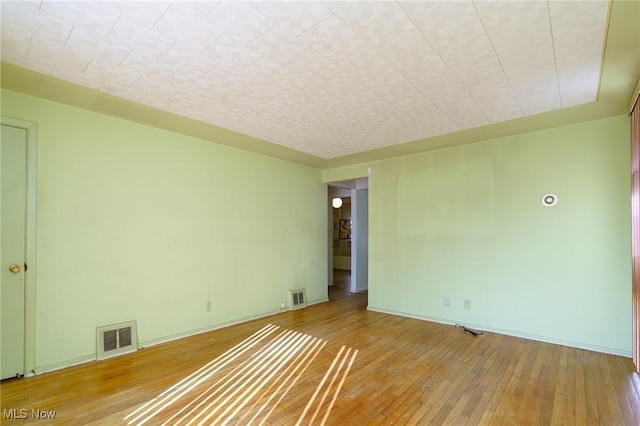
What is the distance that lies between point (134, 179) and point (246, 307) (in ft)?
8.06

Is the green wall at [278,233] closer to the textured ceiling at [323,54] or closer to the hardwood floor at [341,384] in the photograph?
the hardwood floor at [341,384]

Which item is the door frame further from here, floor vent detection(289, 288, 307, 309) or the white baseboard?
floor vent detection(289, 288, 307, 309)

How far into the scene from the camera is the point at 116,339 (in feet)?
11.0

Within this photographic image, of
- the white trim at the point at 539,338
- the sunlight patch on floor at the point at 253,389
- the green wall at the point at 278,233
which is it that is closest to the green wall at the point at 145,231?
the green wall at the point at 278,233

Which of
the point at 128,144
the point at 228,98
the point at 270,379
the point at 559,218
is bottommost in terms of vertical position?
the point at 270,379

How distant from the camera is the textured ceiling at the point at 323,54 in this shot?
5.79 feet

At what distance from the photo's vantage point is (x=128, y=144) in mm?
3551

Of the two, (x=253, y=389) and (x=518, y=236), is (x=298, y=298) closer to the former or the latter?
(x=253, y=389)

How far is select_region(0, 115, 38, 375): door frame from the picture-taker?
112 inches

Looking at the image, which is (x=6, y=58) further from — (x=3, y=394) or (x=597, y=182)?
(x=597, y=182)

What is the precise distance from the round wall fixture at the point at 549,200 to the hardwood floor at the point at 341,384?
1.74 metres

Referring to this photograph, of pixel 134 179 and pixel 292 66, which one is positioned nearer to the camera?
pixel 292 66

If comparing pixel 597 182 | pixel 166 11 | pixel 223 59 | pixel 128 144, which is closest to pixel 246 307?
A: pixel 128 144

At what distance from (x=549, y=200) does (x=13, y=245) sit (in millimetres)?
5939
